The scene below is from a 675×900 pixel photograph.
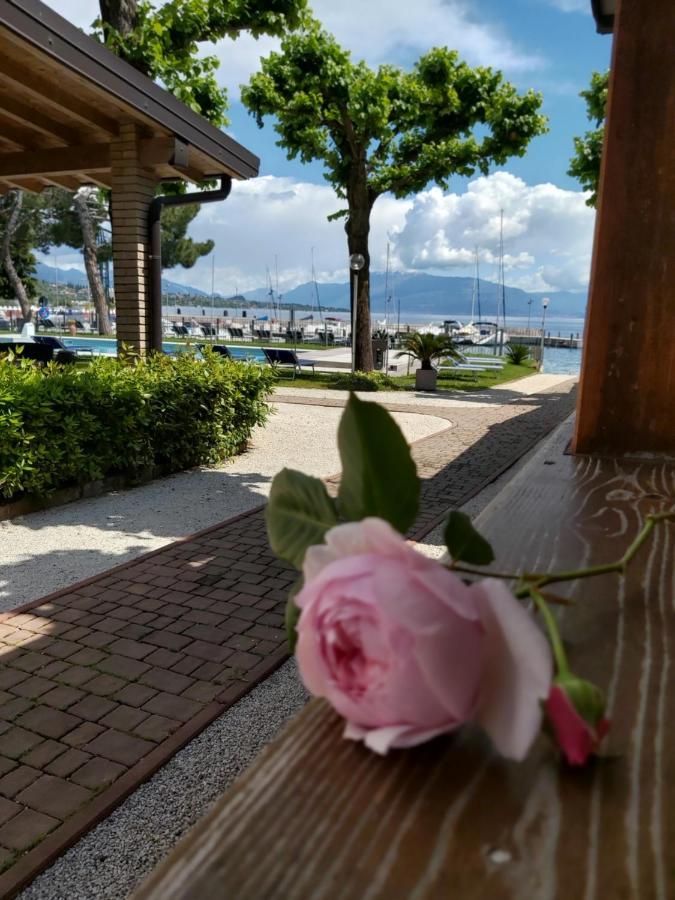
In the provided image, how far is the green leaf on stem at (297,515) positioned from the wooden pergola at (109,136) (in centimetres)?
700

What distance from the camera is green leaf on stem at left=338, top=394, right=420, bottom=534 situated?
0.57 metres

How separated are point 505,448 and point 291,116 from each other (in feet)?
40.3

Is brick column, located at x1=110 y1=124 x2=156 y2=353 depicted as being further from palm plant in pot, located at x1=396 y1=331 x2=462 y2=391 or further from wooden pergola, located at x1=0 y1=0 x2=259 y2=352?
palm plant in pot, located at x1=396 y1=331 x2=462 y2=391

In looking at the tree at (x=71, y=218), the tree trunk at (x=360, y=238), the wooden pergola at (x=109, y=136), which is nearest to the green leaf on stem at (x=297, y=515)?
the wooden pergola at (x=109, y=136)

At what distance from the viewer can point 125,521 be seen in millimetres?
5648

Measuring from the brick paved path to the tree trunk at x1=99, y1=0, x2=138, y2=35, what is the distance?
424 inches

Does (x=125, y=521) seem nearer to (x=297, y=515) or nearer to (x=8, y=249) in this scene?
(x=297, y=515)

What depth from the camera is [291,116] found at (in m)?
17.5

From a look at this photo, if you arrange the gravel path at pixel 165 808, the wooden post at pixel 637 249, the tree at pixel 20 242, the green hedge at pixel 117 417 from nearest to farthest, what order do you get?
the wooden post at pixel 637 249
the gravel path at pixel 165 808
the green hedge at pixel 117 417
the tree at pixel 20 242

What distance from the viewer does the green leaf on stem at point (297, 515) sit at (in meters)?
0.62

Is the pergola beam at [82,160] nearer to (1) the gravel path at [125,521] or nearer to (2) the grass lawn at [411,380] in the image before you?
(1) the gravel path at [125,521]

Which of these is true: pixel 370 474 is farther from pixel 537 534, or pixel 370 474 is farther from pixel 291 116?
pixel 291 116

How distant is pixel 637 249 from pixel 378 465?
1730 millimetres

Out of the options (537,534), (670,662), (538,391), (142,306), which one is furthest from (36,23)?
(538,391)
